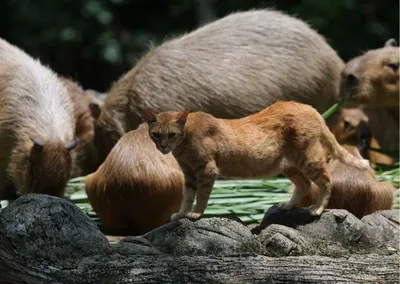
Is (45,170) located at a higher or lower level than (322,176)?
lower

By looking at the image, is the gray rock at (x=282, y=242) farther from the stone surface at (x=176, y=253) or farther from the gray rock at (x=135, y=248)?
the gray rock at (x=135, y=248)

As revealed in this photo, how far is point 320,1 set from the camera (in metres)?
11.3

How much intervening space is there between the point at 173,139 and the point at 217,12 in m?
9.25

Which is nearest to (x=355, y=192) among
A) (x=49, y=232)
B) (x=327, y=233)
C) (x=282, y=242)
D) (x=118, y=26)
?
(x=327, y=233)

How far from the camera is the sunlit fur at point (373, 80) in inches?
243

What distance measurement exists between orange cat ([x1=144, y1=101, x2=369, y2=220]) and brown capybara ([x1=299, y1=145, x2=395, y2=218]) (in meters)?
0.72

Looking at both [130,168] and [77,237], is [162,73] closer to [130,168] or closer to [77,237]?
[130,168]

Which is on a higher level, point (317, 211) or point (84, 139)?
point (317, 211)

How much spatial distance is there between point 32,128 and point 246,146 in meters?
2.68

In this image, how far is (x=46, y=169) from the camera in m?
5.34

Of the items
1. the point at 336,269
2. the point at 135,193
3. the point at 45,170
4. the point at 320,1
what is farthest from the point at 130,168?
the point at 320,1

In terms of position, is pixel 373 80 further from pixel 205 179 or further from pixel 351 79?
pixel 205 179

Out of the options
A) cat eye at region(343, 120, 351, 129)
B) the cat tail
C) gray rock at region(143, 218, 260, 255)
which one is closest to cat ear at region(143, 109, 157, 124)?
gray rock at region(143, 218, 260, 255)

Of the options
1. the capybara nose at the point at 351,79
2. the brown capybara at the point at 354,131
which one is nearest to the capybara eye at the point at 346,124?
the brown capybara at the point at 354,131
